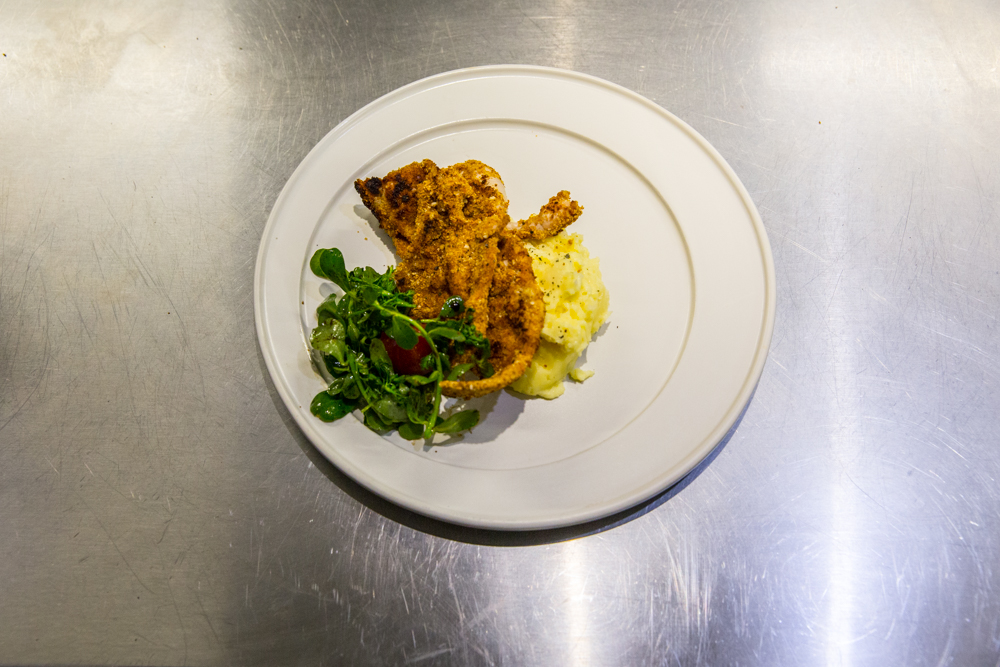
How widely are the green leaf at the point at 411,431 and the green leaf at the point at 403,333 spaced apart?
299mm

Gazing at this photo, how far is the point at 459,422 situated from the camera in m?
2.06

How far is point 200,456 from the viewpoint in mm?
2410

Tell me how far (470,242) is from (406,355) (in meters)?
0.51

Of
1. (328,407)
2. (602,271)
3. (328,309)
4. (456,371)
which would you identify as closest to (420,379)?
(456,371)

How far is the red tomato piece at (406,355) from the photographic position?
2107 millimetres

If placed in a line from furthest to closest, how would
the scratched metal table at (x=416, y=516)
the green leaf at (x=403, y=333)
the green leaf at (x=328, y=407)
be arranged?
the scratched metal table at (x=416, y=516), the green leaf at (x=328, y=407), the green leaf at (x=403, y=333)

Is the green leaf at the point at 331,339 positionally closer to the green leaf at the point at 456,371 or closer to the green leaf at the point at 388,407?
the green leaf at the point at 388,407

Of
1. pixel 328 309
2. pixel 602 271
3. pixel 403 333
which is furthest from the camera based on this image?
pixel 602 271

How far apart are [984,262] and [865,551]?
1.43 meters

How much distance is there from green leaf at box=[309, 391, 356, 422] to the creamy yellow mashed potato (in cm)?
63

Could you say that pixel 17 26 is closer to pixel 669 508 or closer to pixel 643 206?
pixel 643 206

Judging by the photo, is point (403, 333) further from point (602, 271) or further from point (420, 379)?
point (602, 271)

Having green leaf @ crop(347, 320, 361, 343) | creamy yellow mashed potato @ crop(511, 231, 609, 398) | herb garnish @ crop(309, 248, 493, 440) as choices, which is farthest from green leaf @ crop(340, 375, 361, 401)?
creamy yellow mashed potato @ crop(511, 231, 609, 398)

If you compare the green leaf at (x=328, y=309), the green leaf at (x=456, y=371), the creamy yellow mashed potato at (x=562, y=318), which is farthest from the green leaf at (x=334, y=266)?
the creamy yellow mashed potato at (x=562, y=318)
